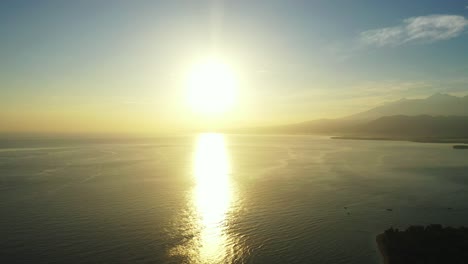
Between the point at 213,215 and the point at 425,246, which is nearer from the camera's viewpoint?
the point at 425,246

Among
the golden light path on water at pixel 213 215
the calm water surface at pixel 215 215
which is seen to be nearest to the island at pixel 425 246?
the calm water surface at pixel 215 215

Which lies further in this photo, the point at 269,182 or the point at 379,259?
the point at 269,182

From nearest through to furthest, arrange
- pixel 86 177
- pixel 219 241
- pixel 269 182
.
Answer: pixel 219 241, pixel 269 182, pixel 86 177

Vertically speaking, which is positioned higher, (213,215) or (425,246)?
(425,246)

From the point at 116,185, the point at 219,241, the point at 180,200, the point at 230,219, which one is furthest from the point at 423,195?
the point at 116,185

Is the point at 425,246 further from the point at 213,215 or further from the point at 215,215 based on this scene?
the point at 213,215

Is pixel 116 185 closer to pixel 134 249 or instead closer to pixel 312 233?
pixel 134 249


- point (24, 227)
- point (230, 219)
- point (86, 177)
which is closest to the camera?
point (24, 227)

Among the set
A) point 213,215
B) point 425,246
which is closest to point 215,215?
point 213,215

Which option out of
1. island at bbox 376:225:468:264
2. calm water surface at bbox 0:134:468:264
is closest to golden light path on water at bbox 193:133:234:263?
calm water surface at bbox 0:134:468:264
